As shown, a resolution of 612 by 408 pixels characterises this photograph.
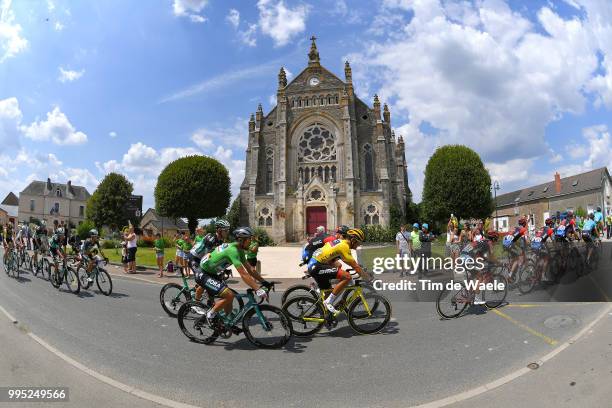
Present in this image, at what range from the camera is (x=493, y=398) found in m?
4.26

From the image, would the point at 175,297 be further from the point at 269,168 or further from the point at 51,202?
the point at 51,202

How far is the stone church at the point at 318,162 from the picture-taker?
38156mm

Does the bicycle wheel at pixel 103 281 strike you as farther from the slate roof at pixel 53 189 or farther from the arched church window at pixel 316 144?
the slate roof at pixel 53 189

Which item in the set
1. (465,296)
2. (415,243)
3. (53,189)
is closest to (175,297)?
(465,296)


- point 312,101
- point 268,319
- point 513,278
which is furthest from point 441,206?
point 268,319

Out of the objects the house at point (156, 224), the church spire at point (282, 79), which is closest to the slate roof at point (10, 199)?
the house at point (156, 224)

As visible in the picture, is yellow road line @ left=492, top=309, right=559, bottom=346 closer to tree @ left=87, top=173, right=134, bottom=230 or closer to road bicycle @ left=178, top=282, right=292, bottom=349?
road bicycle @ left=178, top=282, right=292, bottom=349

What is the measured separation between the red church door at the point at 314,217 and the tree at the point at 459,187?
10.6 meters

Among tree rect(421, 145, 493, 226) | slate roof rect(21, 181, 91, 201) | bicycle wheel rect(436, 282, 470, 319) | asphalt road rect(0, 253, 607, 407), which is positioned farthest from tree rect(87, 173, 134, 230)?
bicycle wheel rect(436, 282, 470, 319)

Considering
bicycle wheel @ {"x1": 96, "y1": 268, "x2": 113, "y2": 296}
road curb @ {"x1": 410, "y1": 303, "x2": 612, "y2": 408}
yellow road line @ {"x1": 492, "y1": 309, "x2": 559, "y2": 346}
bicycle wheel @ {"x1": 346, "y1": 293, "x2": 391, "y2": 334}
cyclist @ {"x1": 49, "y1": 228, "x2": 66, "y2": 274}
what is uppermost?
cyclist @ {"x1": 49, "y1": 228, "x2": 66, "y2": 274}

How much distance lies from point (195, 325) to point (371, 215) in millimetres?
32599

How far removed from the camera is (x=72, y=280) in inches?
434

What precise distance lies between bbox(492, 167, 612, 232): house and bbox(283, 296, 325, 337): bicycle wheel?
3841 centimetres

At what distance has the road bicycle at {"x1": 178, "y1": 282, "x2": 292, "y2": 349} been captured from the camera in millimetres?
6168
